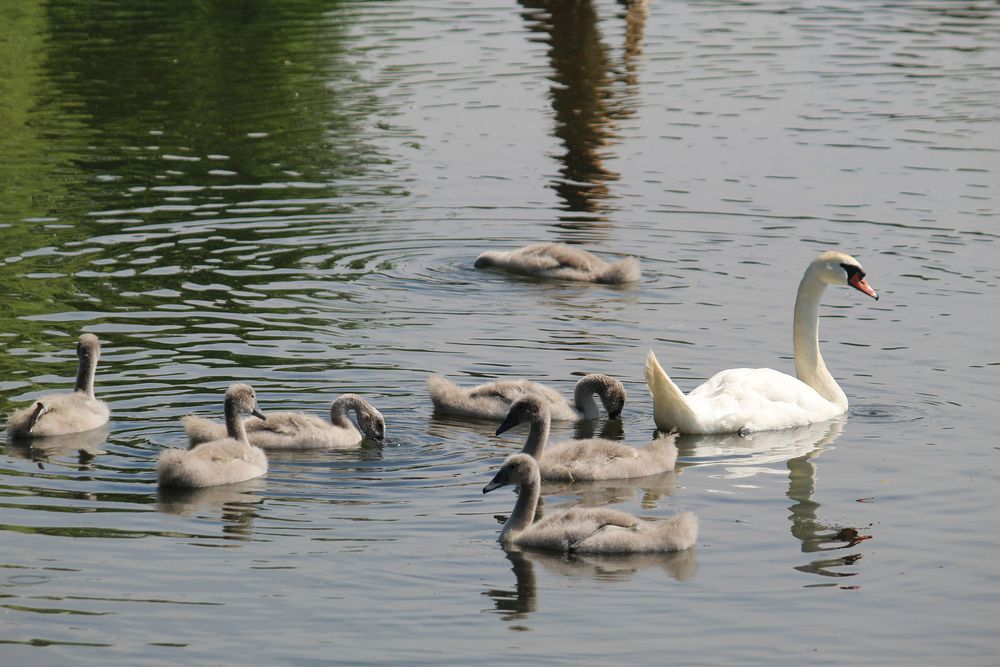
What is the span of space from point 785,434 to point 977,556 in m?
2.96

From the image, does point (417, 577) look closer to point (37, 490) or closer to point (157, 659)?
point (157, 659)

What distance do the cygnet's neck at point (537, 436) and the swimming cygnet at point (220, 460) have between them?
1788 mm

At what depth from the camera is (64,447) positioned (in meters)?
12.0

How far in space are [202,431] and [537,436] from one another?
2292 mm

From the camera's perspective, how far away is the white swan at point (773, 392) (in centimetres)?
1273

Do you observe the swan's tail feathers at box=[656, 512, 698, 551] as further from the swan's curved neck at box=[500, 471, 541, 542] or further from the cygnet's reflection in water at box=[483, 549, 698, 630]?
Result: the swan's curved neck at box=[500, 471, 541, 542]

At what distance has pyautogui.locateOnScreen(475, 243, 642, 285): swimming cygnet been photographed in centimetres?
1761

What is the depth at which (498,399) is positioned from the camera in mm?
13055

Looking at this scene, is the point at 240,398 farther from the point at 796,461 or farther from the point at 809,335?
the point at 809,335

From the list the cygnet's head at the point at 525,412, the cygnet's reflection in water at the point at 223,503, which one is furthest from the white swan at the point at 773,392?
the cygnet's reflection in water at the point at 223,503

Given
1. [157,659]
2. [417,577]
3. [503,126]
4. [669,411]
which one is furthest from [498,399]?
[503,126]

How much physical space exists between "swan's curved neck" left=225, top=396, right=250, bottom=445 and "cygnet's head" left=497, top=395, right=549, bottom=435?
70.4 inches

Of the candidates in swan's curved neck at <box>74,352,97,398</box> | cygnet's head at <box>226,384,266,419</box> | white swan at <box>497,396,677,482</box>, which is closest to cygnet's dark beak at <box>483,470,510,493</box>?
white swan at <box>497,396,677,482</box>

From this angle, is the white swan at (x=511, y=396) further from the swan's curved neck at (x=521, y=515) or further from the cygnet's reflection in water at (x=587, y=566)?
the cygnet's reflection in water at (x=587, y=566)
